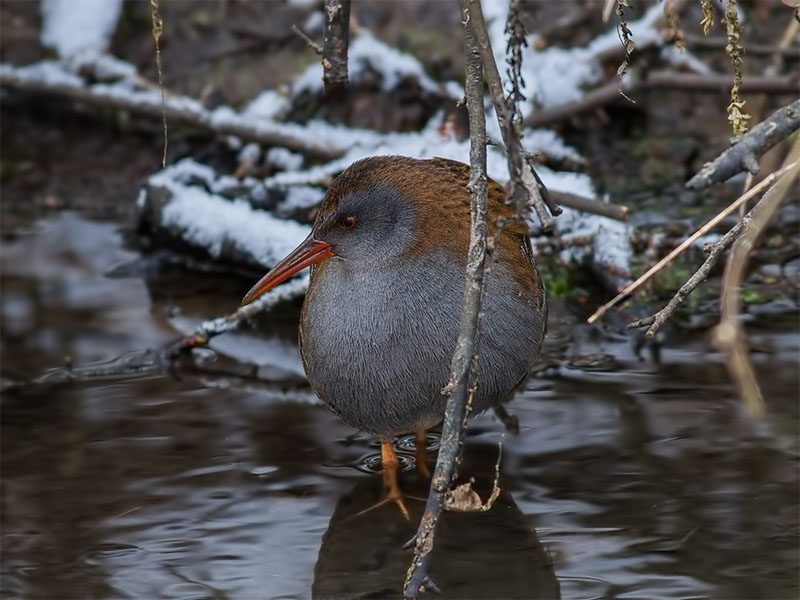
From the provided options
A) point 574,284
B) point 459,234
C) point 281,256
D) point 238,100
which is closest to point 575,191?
point 574,284

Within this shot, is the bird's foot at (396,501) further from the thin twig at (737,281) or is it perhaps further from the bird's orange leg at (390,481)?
the thin twig at (737,281)

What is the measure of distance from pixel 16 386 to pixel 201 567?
1.48 m

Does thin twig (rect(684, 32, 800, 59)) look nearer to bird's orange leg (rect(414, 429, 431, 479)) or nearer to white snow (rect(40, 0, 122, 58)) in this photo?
bird's orange leg (rect(414, 429, 431, 479))

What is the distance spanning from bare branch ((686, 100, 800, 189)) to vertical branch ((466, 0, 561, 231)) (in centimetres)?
27

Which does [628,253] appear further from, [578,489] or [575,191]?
[578,489]

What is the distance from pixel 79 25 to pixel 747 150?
17.6ft

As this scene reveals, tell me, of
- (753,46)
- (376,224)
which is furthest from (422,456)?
(753,46)

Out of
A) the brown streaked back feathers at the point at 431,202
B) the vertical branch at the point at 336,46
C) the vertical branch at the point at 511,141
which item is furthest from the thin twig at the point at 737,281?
the brown streaked back feathers at the point at 431,202

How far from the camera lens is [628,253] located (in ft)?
14.5

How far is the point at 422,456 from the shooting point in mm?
3598

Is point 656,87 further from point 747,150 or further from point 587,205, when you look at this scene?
point 747,150

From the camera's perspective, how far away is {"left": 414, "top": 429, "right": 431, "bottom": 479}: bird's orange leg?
11.7 feet

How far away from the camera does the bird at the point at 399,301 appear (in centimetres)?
308

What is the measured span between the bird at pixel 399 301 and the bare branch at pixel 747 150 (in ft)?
4.05
